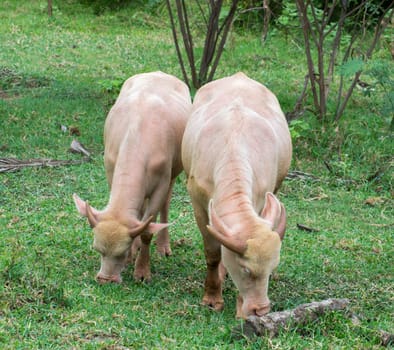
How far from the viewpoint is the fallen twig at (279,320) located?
546 cm

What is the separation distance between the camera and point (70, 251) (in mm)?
7531

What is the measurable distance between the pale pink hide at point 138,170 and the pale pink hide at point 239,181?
0.27 metres

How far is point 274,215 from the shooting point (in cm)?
606

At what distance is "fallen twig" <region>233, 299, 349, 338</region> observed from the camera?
5461 mm

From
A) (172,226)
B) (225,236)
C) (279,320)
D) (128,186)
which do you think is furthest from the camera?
(172,226)

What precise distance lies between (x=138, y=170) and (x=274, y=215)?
146 cm

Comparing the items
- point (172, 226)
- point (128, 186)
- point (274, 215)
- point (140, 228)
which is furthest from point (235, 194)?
point (172, 226)

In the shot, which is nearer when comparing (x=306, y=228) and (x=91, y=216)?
(x=91, y=216)

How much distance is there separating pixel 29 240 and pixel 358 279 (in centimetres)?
295

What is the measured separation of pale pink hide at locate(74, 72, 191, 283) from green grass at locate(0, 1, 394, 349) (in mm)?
299

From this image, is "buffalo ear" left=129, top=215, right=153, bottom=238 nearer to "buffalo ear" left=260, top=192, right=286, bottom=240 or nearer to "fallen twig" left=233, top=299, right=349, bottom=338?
"buffalo ear" left=260, top=192, right=286, bottom=240

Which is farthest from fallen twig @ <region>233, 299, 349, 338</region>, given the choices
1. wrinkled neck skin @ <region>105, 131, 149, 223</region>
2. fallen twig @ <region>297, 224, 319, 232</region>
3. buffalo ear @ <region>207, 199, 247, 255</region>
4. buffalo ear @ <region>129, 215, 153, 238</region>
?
fallen twig @ <region>297, 224, 319, 232</region>

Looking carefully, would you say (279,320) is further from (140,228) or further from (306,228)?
(306,228)

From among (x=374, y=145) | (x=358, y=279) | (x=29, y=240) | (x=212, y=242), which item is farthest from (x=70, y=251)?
(x=374, y=145)
